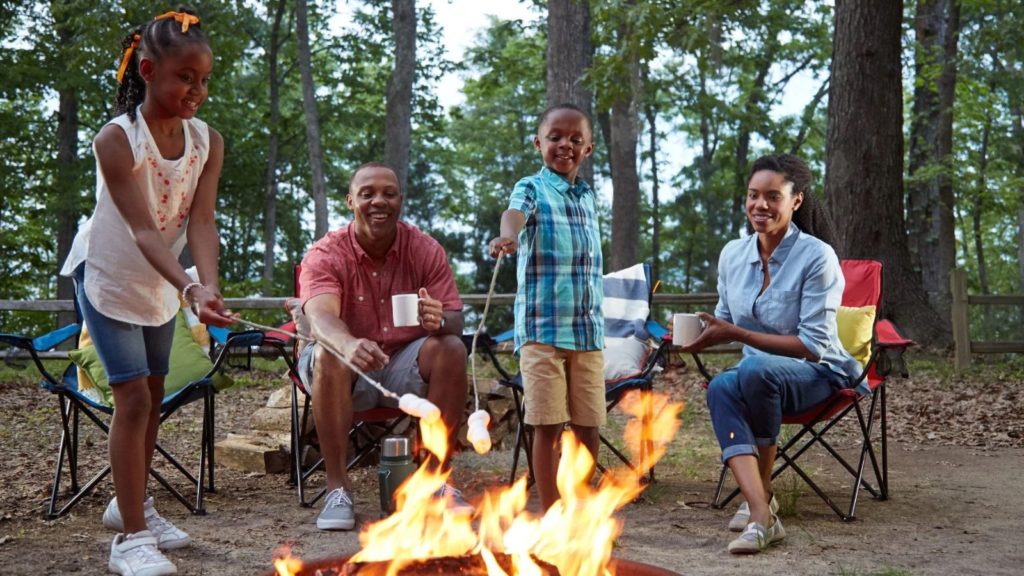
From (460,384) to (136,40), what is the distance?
152 cm

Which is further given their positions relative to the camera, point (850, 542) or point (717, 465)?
point (717, 465)

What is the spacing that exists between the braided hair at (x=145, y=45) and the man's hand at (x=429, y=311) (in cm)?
102

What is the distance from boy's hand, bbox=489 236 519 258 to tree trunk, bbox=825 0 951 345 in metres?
5.67

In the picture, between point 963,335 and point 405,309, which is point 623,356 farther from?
point 963,335

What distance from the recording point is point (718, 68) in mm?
8609

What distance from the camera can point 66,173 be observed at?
13383mm

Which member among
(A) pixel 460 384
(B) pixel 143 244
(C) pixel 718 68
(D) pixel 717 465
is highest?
(C) pixel 718 68

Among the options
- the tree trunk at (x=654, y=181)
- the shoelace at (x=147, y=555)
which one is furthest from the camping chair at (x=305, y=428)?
the tree trunk at (x=654, y=181)

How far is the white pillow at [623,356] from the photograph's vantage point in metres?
3.88

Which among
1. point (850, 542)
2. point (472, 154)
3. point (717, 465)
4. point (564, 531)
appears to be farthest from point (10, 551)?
point (472, 154)

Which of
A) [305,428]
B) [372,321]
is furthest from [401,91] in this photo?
[372,321]

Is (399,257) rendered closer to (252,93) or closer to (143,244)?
(143,244)

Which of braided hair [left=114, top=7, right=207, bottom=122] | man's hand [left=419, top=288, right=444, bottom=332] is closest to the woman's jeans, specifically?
man's hand [left=419, top=288, right=444, bottom=332]

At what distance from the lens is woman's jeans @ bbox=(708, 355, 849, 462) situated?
9.68 feet
